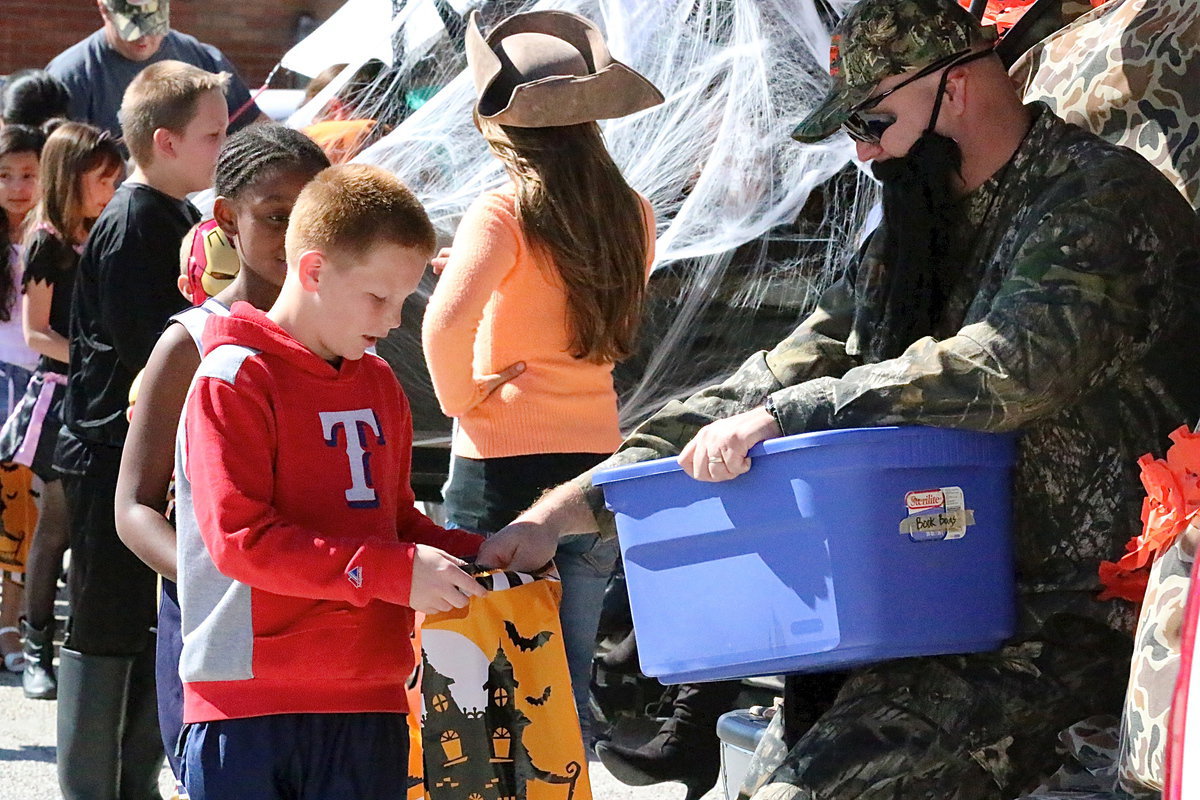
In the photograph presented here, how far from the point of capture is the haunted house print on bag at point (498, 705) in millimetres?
2670

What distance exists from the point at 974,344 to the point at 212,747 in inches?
51.6

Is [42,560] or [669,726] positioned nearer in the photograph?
[669,726]

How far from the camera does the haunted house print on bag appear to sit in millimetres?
2670

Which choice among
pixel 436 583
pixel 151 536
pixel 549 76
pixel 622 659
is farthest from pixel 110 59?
pixel 436 583

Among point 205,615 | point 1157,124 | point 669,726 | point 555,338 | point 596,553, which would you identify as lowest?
point 669,726

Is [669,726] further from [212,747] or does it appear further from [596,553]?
[212,747]

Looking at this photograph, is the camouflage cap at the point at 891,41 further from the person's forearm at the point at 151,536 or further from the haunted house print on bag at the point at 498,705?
the person's forearm at the point at 151,536

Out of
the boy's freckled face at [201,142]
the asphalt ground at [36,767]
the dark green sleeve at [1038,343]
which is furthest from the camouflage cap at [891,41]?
the asphalt ground at [36,767]

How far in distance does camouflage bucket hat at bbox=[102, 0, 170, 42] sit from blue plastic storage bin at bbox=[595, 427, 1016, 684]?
5.83 meters

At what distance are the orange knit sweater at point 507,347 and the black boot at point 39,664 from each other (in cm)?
268

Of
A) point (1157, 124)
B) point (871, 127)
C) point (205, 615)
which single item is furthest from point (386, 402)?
point (1157, 124)

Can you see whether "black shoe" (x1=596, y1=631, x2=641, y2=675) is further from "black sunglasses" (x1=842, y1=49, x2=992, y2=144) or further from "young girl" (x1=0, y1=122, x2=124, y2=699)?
"young girl" (x1=0, y1=122, x2=124, y2=699)

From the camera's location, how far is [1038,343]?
2.45m

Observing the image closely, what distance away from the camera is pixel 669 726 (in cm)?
404
